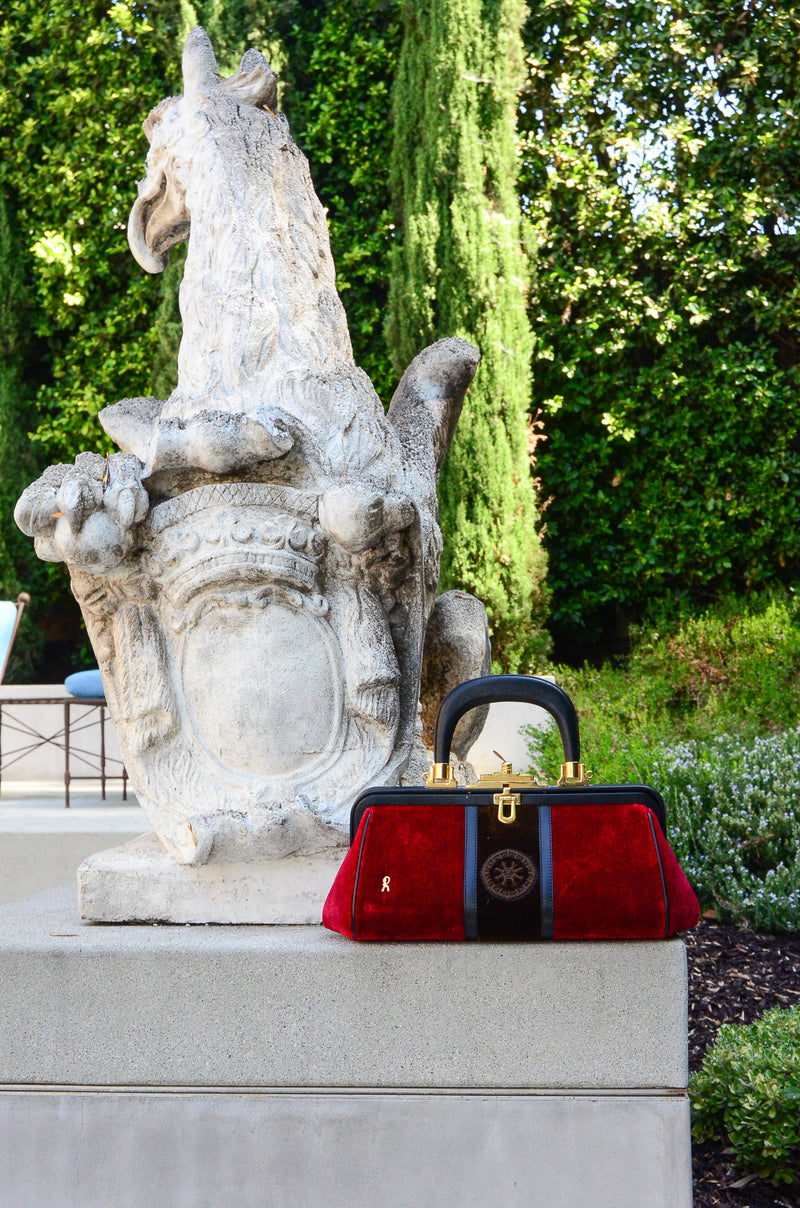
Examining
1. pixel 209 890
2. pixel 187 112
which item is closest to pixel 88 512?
pixel 209 890

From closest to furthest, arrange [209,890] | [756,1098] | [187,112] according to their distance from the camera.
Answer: [209,890]
[756,1098]
[187,112]

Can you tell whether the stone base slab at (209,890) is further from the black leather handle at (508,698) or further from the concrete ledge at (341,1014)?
the black leather handle at (508,698)

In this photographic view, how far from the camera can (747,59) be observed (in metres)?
7.60

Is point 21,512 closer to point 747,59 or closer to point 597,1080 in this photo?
point 597,1080

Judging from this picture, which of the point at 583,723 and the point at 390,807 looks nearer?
the point at 390,807

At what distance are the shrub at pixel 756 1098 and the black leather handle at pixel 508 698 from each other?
87 centimetres

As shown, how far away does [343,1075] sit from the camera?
61.7 inches

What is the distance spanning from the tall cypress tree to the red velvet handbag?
5.51 meters

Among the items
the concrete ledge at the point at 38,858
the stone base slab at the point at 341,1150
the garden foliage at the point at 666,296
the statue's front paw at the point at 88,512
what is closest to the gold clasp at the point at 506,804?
the stone base slab at the point at 341,1150

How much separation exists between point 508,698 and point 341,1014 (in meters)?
0.51

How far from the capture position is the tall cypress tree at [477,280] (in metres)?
7.11

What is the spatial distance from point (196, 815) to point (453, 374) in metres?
1.16

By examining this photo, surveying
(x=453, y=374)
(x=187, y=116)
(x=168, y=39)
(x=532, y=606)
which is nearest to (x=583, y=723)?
(x=532, y=606)

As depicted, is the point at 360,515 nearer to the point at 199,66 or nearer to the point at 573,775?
the point at 573,775
